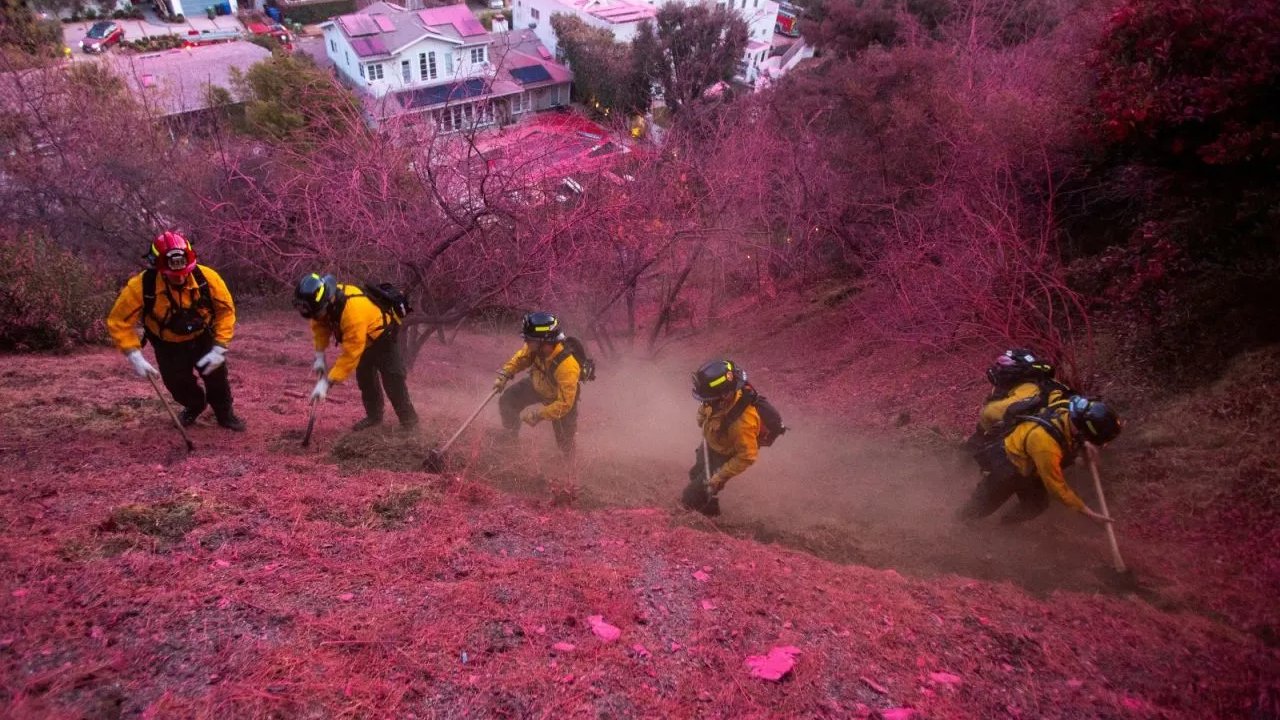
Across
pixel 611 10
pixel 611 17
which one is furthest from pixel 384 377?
pixel 611 10

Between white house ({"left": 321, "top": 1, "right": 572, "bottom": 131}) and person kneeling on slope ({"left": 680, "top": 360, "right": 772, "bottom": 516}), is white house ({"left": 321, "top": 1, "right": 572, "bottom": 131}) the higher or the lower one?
the higher one

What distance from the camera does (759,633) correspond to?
3.72 meters

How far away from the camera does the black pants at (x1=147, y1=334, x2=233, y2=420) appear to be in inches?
209

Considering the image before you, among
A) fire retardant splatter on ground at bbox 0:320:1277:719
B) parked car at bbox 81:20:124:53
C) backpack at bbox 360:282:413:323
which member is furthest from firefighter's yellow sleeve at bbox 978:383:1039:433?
parked car at bbox 81:20:124:53

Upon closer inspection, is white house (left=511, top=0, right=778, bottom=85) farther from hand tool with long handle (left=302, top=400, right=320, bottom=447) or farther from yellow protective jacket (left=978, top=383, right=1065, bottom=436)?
hand tool with long handle (left=302, top=400, right=320, bottom=447)

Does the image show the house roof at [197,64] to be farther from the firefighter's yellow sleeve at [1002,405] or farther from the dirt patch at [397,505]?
the firefighter's yellow sleeve at [1002,405]

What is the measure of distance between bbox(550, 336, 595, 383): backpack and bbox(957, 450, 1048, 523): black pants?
341 cm

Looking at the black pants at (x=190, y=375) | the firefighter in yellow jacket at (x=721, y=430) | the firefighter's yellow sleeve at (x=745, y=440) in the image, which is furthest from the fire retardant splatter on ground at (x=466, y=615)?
the firefighter's yellow sleeve at (x=745, y=440)

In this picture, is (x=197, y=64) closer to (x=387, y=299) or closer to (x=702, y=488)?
(x=387, y=299)

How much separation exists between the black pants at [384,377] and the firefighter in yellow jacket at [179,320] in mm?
1053

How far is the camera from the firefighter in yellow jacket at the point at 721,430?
197 inches

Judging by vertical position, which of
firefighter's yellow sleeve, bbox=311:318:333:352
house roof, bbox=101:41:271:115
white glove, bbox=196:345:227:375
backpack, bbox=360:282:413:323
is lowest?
white glove, bbox=196:345:227:375

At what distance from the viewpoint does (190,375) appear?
17.9 feet

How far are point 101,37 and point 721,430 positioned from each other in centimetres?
4052
